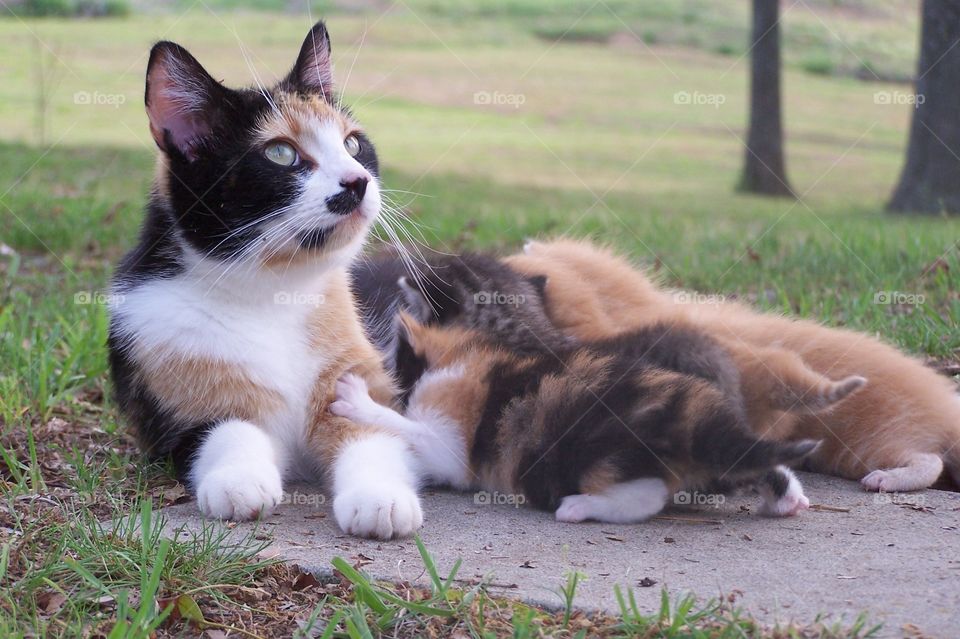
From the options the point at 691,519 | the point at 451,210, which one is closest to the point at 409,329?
the point at 691,519

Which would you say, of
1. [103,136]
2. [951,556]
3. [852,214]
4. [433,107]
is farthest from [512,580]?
[433,107]

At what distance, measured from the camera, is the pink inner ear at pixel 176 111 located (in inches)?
130

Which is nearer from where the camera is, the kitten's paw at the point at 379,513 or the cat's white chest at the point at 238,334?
the kitten's paw at the point at 379,513

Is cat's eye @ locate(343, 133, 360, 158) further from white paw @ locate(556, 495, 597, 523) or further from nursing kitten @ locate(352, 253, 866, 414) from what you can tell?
white paw @ locate(556, 495, 597, 523)

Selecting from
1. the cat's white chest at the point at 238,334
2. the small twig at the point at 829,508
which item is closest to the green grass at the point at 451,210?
the cat's white chest at the point at 238,334

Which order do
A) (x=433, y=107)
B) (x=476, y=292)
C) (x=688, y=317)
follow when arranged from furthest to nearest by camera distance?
(x=433, y=107), (x=476, y=292), (x=688, y=317)

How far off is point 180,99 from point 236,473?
124 centimetres

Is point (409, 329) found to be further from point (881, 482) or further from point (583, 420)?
point (881, 482)

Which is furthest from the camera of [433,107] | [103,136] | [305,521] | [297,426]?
[433,107]

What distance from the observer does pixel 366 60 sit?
20.4 metres

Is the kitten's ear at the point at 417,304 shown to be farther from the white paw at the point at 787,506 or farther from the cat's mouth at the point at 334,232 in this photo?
the white paw at the point at 787,506

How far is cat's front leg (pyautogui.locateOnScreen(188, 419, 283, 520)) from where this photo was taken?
3037mm

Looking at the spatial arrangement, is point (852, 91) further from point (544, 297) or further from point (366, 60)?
point (544, 297)

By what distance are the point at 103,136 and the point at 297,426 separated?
13.2 meters
